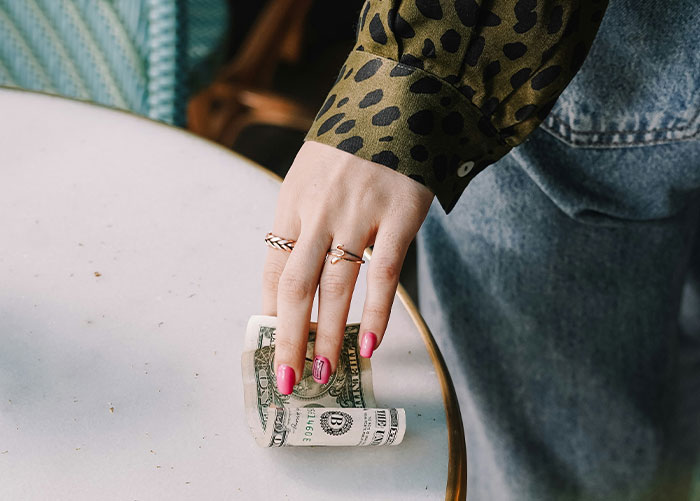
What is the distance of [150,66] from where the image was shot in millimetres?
1123

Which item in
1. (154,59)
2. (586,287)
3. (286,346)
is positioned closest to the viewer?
(286,346)

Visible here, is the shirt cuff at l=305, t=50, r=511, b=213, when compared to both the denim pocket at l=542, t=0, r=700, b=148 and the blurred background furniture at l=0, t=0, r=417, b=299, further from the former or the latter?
the blurred background furniture at l=0, t=0, r=417, b=299

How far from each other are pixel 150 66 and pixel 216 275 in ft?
2.18

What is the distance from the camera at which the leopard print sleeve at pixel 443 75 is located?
521mm

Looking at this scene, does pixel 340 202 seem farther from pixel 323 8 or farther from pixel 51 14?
pixel 323 8

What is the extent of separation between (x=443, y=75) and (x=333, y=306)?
21cm

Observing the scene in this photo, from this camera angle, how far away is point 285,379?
500 mm

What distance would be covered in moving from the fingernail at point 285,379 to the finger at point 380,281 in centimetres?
6

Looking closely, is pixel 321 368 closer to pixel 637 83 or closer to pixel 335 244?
pixel 335 244

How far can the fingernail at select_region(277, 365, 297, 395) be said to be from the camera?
498 millimetres

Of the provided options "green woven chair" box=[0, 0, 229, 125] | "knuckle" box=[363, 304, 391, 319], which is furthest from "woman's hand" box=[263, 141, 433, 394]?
"green woven chair" box=[0, 0, 229, 125]

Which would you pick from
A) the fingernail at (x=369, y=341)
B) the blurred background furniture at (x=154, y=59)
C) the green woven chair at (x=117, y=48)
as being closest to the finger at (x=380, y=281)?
the fingernail at (x=369, y=341)

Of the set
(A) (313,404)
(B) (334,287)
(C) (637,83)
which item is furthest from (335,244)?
(C) (637,83)

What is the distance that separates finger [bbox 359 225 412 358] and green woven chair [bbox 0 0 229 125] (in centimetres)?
73
